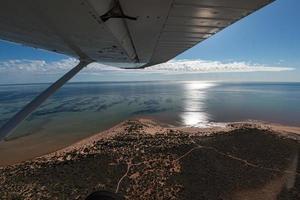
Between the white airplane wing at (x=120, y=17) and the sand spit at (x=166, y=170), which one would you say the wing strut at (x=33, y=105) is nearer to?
the white airplane wing at (x=120, y=17)

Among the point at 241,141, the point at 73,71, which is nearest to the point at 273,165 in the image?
the point at 241,141

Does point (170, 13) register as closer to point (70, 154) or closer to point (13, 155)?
point (70, 154)

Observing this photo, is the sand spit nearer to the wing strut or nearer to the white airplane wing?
the wing strut

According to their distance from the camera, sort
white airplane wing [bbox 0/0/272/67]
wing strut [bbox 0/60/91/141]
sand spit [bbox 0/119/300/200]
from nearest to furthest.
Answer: white airplane wing [bbox 0/0/272/67]
wing strut [bbox 0/60/91/141]
sand spit [bbox 0/119/300/200]

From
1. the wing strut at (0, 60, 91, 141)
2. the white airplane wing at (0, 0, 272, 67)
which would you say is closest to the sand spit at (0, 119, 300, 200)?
the wing strut at (0, 60, 91, 141)

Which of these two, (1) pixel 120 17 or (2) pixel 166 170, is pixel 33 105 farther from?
(2) pixel 166 170

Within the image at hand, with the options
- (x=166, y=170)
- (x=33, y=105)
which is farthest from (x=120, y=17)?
(x=166, y=170)

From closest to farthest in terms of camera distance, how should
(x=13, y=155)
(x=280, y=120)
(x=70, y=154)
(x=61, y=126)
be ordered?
(x=70, y=154) → (x=13, y=155) → (x=61, y=126) → (x=280, y=120)

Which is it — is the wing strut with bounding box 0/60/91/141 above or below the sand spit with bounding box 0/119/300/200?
above
